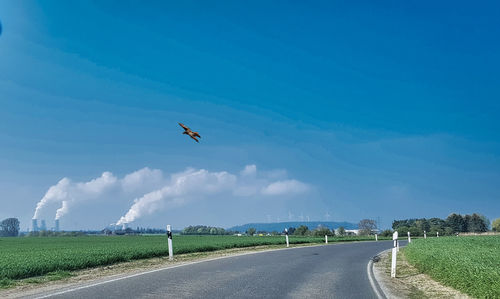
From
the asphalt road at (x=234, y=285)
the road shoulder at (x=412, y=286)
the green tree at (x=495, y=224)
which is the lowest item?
the green tree at (x=495, y=224)

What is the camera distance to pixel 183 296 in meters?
8.19

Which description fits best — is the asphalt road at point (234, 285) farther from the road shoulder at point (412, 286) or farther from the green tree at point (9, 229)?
the green tree at point (9, 229)

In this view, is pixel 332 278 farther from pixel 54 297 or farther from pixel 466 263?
pixel 54 297

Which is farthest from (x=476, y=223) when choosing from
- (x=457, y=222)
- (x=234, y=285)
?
(x=234, y=285)

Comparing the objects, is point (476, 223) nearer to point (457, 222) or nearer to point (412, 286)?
point (457, 222)

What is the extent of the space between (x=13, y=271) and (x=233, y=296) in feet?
20.9

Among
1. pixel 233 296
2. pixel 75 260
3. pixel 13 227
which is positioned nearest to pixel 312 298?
pixel 233 296

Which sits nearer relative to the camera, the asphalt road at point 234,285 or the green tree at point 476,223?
the asphalt road at point 234,285

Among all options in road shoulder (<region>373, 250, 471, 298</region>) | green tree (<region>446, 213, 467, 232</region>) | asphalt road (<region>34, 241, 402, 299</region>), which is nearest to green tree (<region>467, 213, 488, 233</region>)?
green tree (<region>446, 213, 467, 232</region>)

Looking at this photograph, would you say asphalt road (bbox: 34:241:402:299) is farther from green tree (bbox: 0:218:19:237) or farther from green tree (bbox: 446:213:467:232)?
green tree (bbox: 0:218:19:237)

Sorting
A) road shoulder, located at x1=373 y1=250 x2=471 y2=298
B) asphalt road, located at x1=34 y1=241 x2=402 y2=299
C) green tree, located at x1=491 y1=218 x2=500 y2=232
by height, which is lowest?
green tree, located at x1=491 y1=218 x2=500 y2=232

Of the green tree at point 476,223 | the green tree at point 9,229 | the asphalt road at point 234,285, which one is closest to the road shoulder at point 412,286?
the asphalt road at point 234,285

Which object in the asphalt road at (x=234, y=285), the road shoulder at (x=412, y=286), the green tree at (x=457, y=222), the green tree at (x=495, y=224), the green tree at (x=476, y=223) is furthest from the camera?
the green tree at (x=457, y=222)

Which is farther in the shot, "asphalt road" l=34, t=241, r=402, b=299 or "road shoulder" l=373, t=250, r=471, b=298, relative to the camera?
"road shoulder" l=373, t=250, r=471, b=298
